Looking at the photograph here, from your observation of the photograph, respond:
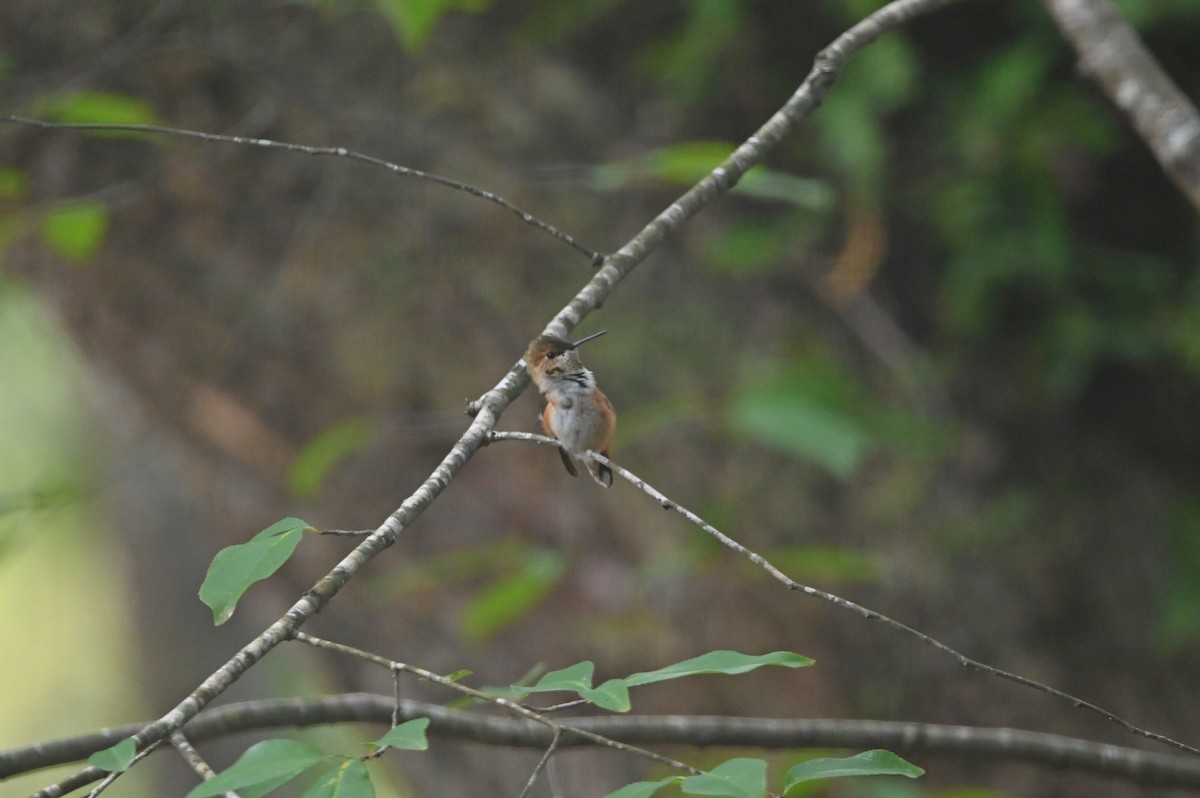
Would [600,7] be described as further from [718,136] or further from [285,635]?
[285,635]

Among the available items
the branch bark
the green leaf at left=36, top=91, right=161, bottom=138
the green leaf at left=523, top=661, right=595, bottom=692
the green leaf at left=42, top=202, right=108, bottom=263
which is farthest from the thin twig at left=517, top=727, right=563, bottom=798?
the green leaf at left=42, top=202, right=108, bottom=263

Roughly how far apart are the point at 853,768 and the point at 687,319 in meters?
2.49

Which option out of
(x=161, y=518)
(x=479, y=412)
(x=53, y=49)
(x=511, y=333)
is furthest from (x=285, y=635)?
(x=161, y=518)

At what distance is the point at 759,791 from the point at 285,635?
46cm

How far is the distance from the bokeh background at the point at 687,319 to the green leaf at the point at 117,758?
2.08 m

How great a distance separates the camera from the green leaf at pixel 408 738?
89 centimetres

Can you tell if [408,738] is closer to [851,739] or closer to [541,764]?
[541,764]

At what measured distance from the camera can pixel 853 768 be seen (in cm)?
104

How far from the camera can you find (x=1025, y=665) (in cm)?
330

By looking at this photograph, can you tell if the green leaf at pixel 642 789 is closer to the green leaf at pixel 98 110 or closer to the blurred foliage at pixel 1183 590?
the green leaf at pixel 98 110

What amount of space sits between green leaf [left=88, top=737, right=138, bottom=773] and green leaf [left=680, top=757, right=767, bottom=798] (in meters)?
0.48

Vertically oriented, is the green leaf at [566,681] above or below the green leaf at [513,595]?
below

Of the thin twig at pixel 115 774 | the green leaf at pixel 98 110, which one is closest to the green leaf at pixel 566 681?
the thin twig at pixel 115 774

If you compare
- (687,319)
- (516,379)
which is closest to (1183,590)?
(687,319)
